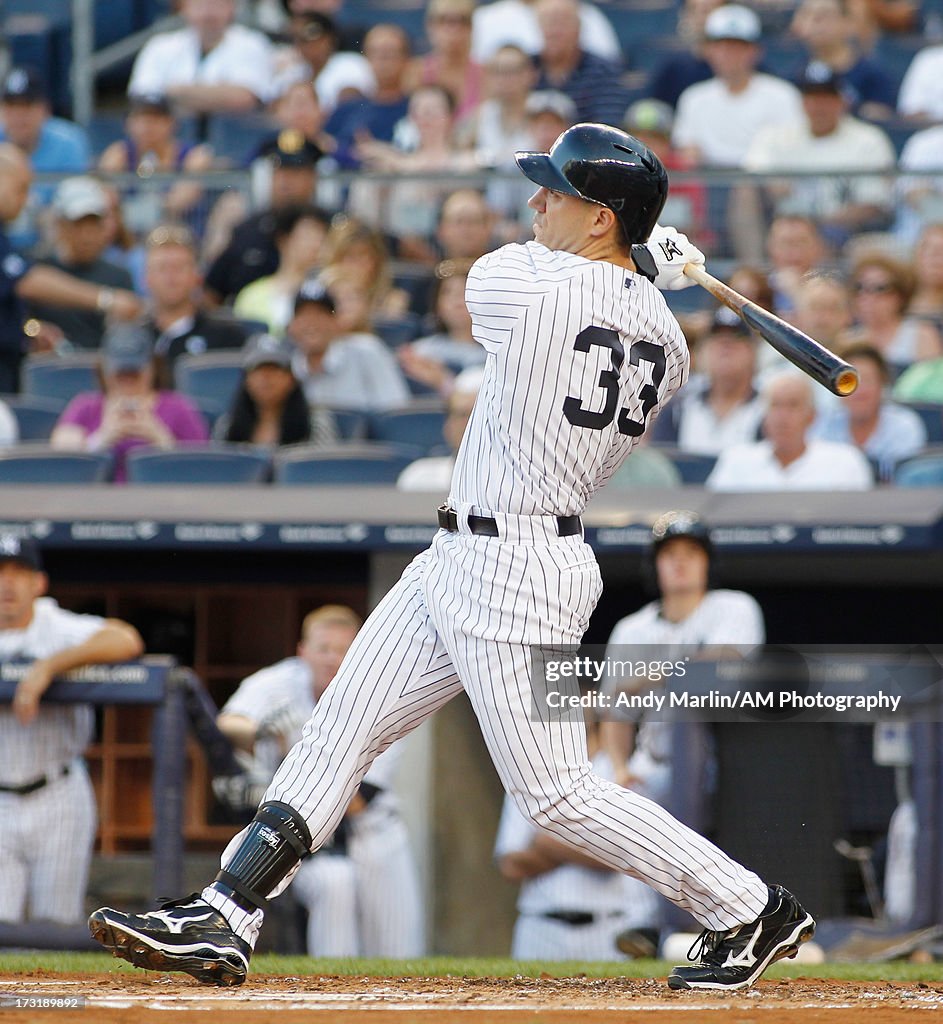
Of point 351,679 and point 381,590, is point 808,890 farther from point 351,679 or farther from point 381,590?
point 351,679

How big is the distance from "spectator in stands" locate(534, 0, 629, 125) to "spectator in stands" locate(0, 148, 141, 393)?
2524mm

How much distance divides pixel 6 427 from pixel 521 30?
397 cm

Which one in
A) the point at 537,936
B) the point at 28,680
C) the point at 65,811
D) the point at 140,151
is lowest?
the point at 537,936

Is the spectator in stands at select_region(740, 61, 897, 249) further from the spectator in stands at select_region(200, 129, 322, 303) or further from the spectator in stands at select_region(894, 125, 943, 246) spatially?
the spectator in stands at select_region(200, 129, 322, 303)

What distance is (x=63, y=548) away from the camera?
718 centimetres

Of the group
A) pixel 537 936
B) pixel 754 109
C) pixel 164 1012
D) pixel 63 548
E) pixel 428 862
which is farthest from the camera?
pixel 754 109

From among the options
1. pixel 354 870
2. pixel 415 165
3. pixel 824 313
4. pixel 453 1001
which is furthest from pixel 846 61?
pixel 453 1001

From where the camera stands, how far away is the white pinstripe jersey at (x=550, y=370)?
3.60 meters

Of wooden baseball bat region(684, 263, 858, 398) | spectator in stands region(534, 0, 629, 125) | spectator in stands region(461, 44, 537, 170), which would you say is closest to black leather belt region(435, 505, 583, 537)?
wooden baseball bat region(684, 263, 858, 398)

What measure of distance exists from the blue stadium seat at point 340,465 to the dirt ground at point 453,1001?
319 cm

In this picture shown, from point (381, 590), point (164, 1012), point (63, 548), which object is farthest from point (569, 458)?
point (63, 548)

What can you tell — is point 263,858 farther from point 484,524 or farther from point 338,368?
point 338,368

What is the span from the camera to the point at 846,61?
9.88 m

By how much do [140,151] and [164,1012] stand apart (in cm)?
715
